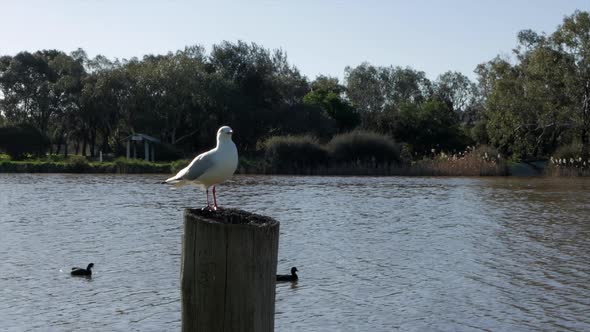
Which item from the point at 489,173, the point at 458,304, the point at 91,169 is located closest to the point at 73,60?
the point at 91,169

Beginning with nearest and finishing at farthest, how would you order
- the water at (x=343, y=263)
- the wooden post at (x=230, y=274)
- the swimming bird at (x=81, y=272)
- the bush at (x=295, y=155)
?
the wooden post at (x=230, y=274)
the water at (x=343, y=263)
the swimming bird at (x=81, y=272)
the bush at (x=295, y=155)

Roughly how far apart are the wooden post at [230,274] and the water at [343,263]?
21.3 feet

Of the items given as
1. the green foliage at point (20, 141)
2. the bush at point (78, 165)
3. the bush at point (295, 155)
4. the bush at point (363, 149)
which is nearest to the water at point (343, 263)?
the bush at point (295, 155)

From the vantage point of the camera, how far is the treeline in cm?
6119

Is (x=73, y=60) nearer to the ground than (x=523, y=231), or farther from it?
farther from it

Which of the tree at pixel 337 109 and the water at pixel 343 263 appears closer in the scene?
the water at pixel 343 263

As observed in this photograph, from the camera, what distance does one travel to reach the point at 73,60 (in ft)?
292

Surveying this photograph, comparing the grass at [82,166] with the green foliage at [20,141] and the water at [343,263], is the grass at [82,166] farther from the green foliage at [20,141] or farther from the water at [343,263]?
the water at [343,263]

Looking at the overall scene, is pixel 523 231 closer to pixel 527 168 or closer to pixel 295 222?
pixel 295 222

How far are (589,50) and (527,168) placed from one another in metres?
10.3

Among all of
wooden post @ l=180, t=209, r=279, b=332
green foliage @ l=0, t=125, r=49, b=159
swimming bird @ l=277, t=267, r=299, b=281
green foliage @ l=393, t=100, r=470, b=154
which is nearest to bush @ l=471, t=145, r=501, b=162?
green foliage @ l=393, t=100, r=470, b=154

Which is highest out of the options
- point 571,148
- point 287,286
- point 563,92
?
point 563,92

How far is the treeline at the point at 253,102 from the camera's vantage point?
201 feet

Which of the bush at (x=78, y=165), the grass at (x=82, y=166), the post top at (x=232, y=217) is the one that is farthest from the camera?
the bush at (x=78, y=165)
